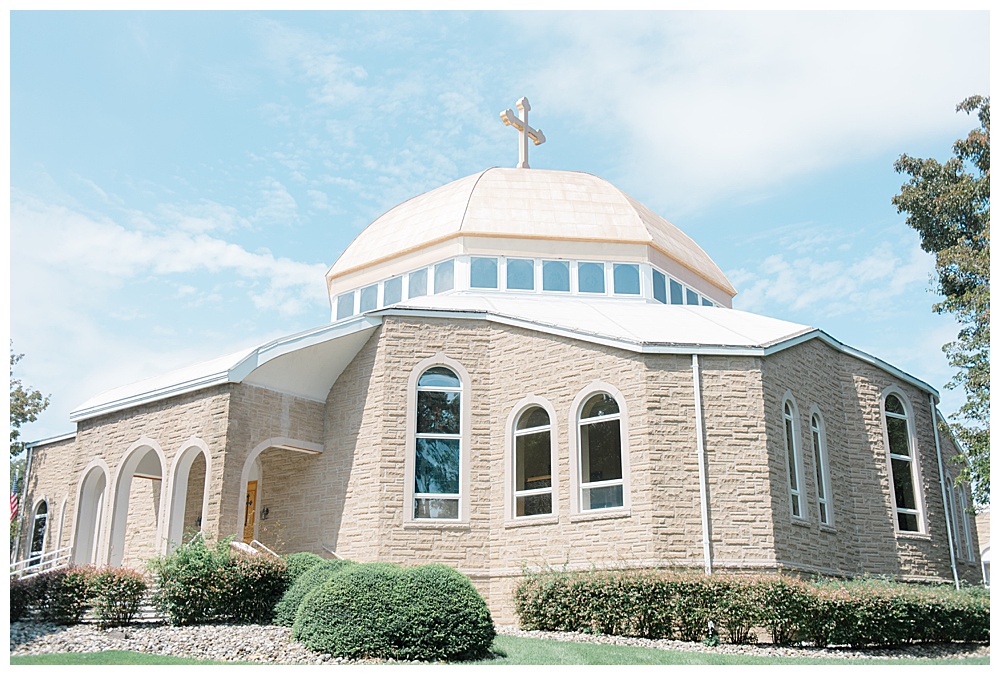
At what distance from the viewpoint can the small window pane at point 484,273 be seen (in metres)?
22.5

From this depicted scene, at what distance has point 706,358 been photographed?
665 inches

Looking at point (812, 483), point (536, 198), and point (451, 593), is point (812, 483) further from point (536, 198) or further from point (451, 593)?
point (536, 198)

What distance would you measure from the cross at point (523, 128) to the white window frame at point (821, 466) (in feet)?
40.0

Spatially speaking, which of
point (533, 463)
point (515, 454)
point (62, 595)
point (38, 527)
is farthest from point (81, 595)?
point (38, 527)

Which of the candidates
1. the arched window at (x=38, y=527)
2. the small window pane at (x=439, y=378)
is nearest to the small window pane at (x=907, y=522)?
the small window pane at (x=439, y=378)

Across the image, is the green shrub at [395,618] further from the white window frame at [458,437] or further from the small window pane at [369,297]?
the small window pane at [369,297]

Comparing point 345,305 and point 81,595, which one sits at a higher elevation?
point 345,305

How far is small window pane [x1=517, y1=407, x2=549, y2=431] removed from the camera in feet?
58.9

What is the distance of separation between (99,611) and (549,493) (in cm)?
773

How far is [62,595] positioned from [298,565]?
3.44 metres

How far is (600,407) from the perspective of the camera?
17172mm

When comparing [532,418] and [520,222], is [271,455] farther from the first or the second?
[520,222]

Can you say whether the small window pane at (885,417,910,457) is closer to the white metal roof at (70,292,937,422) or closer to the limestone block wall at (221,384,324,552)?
the white metal roof at (70,292,937,422)
